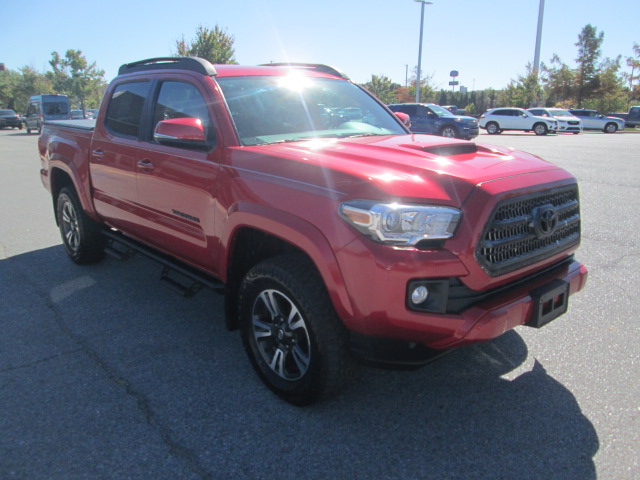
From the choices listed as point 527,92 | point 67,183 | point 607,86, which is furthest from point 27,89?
point 67,183

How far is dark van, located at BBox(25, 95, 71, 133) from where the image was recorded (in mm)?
31594

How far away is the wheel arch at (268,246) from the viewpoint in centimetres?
246

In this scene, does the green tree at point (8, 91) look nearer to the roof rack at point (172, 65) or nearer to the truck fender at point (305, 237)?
the roof rack at point (172, 65)

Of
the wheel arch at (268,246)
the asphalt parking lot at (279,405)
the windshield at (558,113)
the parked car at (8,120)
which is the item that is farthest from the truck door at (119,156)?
the parked car at (8,120)

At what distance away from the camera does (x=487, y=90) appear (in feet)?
212

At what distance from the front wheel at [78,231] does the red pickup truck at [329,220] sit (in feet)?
3.88

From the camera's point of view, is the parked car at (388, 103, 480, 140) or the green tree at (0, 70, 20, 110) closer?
the parked car at (388, 103, 480, 140)

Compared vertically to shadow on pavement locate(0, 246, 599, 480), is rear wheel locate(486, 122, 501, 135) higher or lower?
higher

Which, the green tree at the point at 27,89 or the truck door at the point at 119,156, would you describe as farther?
the green tree at the point at 27,89

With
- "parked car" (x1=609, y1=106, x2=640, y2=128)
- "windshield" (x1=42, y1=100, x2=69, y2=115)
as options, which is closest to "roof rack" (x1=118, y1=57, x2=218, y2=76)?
"windshield" (x1=42, y1=100, x2=69, y2=115)

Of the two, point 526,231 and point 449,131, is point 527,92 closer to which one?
point 449,131

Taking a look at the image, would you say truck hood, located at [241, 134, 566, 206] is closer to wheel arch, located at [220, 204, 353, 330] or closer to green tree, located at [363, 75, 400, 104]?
wheel arch, located at [220, 204, 353, 330]

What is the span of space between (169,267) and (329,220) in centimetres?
188

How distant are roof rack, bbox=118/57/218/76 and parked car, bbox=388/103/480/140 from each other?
62.1 ft
